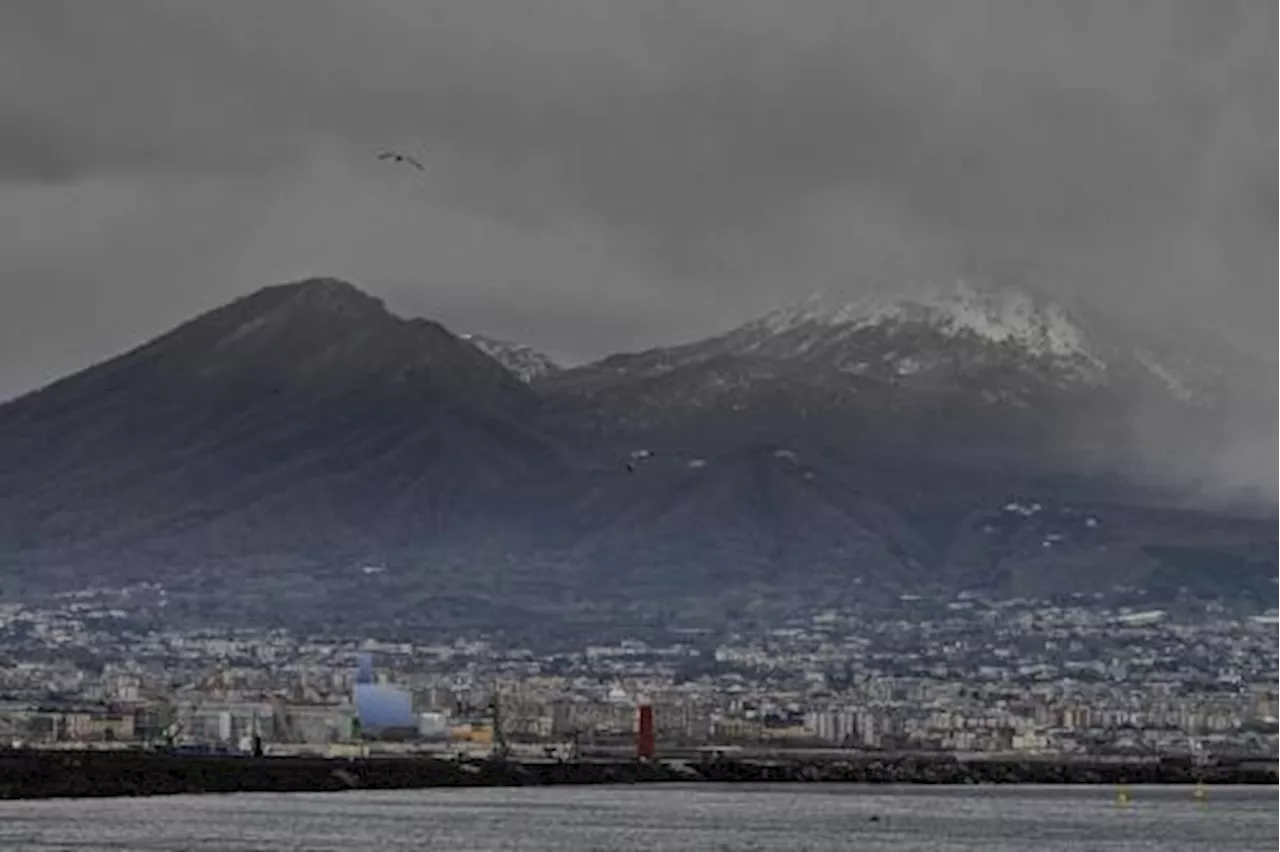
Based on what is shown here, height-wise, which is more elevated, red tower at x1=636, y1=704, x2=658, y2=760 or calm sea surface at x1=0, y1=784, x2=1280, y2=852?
red tower at x1=636, y1=704, x2=658, y2=760

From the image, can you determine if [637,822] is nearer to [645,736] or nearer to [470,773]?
[470,773]

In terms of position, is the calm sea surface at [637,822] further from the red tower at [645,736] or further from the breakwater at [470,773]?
the red tower at [645,736]

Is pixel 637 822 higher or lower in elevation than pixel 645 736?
lower

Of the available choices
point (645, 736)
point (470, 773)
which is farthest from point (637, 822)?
point (645, 736)

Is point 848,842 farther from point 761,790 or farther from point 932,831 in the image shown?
point 761,790

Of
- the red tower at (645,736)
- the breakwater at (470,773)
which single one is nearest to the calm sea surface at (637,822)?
the breakwater at (470,773)

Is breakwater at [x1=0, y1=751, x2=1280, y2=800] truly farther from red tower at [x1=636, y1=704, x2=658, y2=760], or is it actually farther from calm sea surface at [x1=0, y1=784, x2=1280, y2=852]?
calm sea surface at [x1=0, y1=784, x2=1280, y2=852]

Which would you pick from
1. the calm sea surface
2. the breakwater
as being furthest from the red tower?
the calm sea surface

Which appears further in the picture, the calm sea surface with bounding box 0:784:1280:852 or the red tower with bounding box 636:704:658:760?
the red tower with bounding box 636:704:658:760
